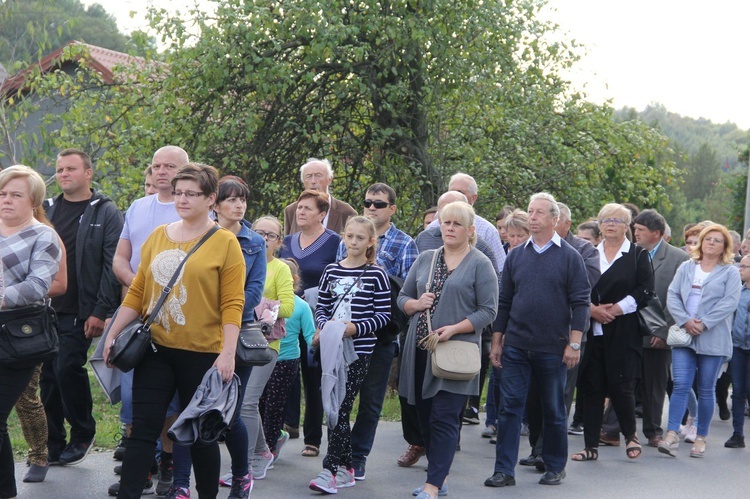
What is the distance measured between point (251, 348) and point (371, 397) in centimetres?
179

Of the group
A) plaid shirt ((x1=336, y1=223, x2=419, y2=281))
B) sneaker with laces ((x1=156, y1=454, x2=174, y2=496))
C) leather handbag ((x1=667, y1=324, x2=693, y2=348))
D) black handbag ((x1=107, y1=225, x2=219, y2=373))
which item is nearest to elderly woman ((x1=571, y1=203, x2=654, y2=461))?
leather handbag ((x1=667, y1=324, x2=693, y2=348))

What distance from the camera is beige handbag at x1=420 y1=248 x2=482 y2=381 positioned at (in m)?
6.67

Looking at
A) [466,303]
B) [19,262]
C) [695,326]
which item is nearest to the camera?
[19,262]

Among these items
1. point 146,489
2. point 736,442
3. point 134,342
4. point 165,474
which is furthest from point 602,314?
point 134,342

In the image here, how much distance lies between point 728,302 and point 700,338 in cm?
43

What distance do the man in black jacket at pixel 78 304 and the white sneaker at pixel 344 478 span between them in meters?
1.81

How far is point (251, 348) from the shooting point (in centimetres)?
571

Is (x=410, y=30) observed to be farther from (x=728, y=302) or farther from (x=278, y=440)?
(x=278, y=440)

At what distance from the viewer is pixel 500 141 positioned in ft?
48.0

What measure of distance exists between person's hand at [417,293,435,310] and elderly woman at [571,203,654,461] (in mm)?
2339

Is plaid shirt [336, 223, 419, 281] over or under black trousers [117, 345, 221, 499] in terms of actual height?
over

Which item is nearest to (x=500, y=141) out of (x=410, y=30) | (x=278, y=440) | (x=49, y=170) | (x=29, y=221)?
(x=410, y=30)

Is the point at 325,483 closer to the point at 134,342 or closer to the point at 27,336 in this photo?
the point at 134,342

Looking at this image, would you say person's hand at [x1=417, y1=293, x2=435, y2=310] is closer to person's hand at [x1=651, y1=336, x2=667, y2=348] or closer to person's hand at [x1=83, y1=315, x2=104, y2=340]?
person's hand at [x1=83, y1=315, x2=104, y2=340]
